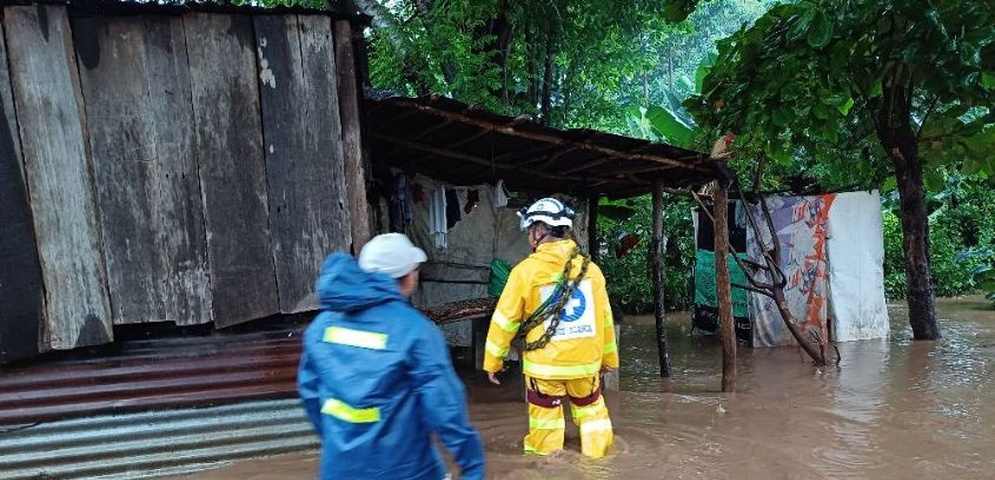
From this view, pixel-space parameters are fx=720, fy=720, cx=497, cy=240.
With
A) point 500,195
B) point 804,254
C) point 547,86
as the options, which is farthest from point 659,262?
point 547,86

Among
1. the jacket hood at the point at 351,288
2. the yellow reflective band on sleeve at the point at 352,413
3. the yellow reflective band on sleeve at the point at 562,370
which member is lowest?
the yellow reflective band on sleeve at the point at 562,370

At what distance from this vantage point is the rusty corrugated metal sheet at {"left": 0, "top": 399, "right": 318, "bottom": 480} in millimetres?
4469

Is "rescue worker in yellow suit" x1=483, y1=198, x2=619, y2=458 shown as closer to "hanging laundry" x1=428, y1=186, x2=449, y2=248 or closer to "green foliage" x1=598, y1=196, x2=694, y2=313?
"hanging laundry" x1=428, y1=186, x2=449, y2=248

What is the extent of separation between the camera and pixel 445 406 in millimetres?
2355

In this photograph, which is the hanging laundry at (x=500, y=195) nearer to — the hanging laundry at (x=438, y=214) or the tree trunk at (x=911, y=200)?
the hanging laundry at (x=438, y=214)

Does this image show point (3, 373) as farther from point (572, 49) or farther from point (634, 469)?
point (572, 49)

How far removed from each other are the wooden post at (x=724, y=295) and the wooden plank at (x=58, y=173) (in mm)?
5718

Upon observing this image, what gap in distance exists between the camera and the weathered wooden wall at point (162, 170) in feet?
14.5

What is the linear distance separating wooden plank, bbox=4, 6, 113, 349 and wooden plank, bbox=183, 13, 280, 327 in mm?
691

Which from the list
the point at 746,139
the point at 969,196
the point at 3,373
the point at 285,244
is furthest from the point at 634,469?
the point at 969,196

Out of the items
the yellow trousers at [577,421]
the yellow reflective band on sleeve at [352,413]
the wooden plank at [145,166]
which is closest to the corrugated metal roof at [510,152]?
the wooden plank at [145,166]

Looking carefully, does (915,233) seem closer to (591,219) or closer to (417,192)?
(591,219)

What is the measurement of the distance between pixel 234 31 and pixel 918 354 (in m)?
9.25

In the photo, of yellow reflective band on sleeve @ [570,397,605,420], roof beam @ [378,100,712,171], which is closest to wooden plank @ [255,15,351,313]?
roof beam @ [378,100,712,171]
